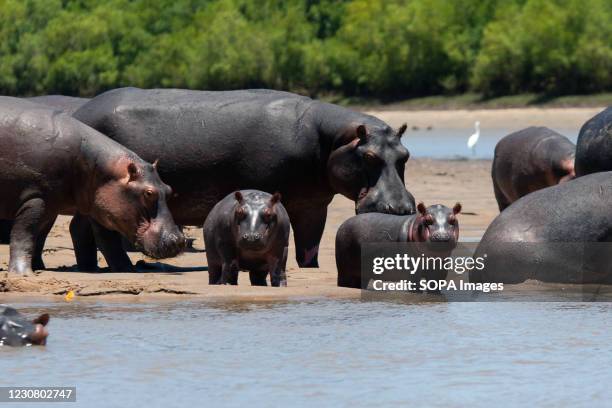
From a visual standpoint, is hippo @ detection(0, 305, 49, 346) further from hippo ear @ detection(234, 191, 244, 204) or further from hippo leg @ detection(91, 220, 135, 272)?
hippo leg @ detection(91, 220, 135, 272)

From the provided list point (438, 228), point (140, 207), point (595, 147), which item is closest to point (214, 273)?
point (140, 207)

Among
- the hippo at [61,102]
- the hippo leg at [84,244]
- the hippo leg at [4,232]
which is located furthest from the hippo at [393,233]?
the hippo at [61,102]

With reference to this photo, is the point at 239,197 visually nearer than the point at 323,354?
No

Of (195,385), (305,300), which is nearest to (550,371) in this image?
(195,385)

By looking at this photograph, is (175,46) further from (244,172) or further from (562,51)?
(244,172)

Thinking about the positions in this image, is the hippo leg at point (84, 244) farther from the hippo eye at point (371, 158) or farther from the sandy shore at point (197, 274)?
the hippo eye at point (371, 158)

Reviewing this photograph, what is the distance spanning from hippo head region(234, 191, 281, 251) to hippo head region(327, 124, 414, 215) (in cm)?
136

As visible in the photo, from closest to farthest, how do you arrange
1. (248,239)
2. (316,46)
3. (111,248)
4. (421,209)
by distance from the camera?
(421,209) → (248,239) → (111,248) → (316,46)

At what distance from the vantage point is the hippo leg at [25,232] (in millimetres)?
10156

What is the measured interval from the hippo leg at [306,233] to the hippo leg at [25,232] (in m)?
2.06

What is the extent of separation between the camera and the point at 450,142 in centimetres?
3459

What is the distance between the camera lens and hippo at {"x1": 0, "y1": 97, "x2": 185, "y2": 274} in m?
10.2

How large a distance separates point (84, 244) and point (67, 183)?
99 centimetres

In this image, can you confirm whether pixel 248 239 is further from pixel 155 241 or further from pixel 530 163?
pixel 530 163
